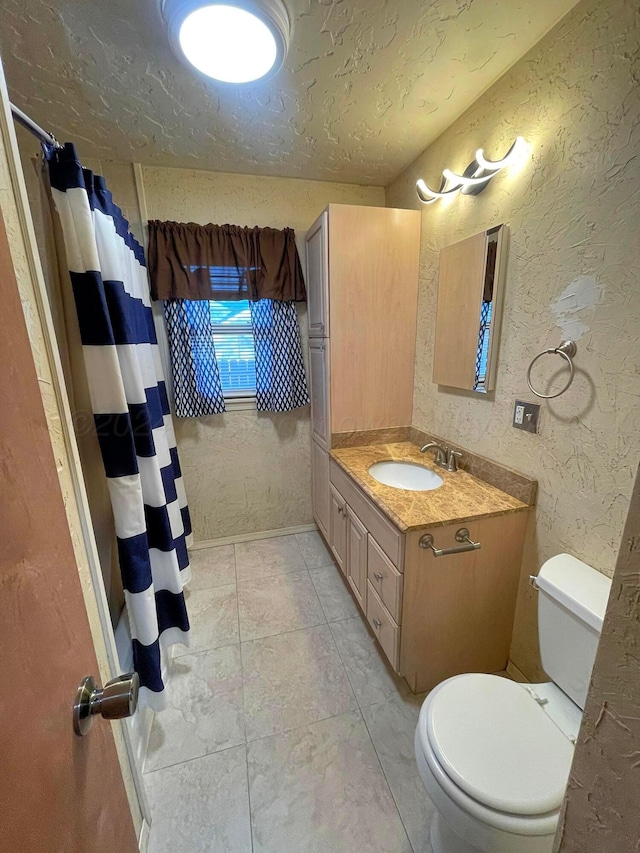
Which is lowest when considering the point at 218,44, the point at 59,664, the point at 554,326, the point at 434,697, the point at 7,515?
the point at 434,697

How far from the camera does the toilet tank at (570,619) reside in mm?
959

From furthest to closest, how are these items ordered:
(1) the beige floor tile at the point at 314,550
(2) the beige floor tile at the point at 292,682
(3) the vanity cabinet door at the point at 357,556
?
(1) the beige floor tile at the point at 314,550 → (3) the vanity cabinet door at the point at 357,556 → (2) the beige floor tile at the point at 292,682

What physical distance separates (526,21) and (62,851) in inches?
83.9

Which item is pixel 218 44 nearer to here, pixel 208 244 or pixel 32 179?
pixel 32 179

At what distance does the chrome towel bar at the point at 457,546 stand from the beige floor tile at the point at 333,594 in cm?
85

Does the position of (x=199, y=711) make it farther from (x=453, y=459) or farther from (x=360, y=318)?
(x=360, y=318)

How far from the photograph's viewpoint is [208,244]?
2.00m

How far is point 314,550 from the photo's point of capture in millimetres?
2412

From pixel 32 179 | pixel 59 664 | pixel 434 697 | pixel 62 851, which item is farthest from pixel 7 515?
pixel 32 179

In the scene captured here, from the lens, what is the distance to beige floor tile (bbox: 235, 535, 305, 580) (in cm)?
221

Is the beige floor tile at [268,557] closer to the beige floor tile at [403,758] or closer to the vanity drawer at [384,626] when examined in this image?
the vanity drawer at [384,626]

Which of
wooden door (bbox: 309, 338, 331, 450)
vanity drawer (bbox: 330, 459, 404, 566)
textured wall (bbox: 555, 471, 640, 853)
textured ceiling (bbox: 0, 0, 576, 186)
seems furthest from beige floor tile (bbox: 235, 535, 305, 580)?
textured ceiling (bbox: 0, 0, 576, 186)

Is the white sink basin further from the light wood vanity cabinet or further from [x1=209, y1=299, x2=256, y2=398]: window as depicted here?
[x1=209, y1=299, x2=256, y2=398]: window

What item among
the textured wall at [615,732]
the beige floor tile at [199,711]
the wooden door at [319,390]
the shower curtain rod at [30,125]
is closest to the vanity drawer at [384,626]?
the beige floor tile at [199,711]
